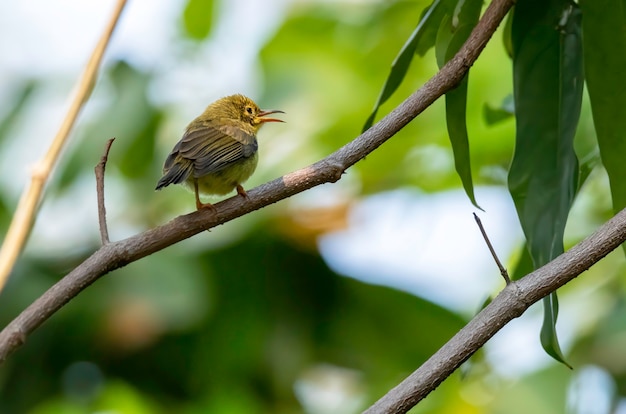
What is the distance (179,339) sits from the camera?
616 cm

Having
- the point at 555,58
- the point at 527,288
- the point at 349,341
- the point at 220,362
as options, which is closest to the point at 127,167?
the point at 220,362

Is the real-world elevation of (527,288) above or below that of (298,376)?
below

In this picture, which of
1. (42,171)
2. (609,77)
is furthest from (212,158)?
(42,171)

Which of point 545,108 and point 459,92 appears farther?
point 545,108

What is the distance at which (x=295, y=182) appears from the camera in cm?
254

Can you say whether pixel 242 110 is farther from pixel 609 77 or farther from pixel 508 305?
pixel 508 305

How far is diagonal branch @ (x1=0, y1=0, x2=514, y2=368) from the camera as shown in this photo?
2350mm

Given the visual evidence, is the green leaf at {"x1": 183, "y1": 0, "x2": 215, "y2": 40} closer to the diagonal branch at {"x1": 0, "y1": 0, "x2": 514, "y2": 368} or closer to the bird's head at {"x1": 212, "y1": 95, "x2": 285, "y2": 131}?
the bird's head at {"x1": 212, "y1": 95, "x2": 285, "y2": 131}

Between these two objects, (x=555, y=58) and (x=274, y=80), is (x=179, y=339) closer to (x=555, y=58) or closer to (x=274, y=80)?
(x=274, y=80)

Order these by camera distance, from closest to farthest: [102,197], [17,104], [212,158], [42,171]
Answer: [42,171] < [102,197] < [212,158] < [17,104]

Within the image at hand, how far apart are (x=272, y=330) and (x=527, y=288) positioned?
4.30 metres

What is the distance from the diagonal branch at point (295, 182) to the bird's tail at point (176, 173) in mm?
664

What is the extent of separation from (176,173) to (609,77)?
1.66 meters

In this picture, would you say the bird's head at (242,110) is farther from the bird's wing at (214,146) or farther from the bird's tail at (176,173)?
the bird's tail at (176,173)
